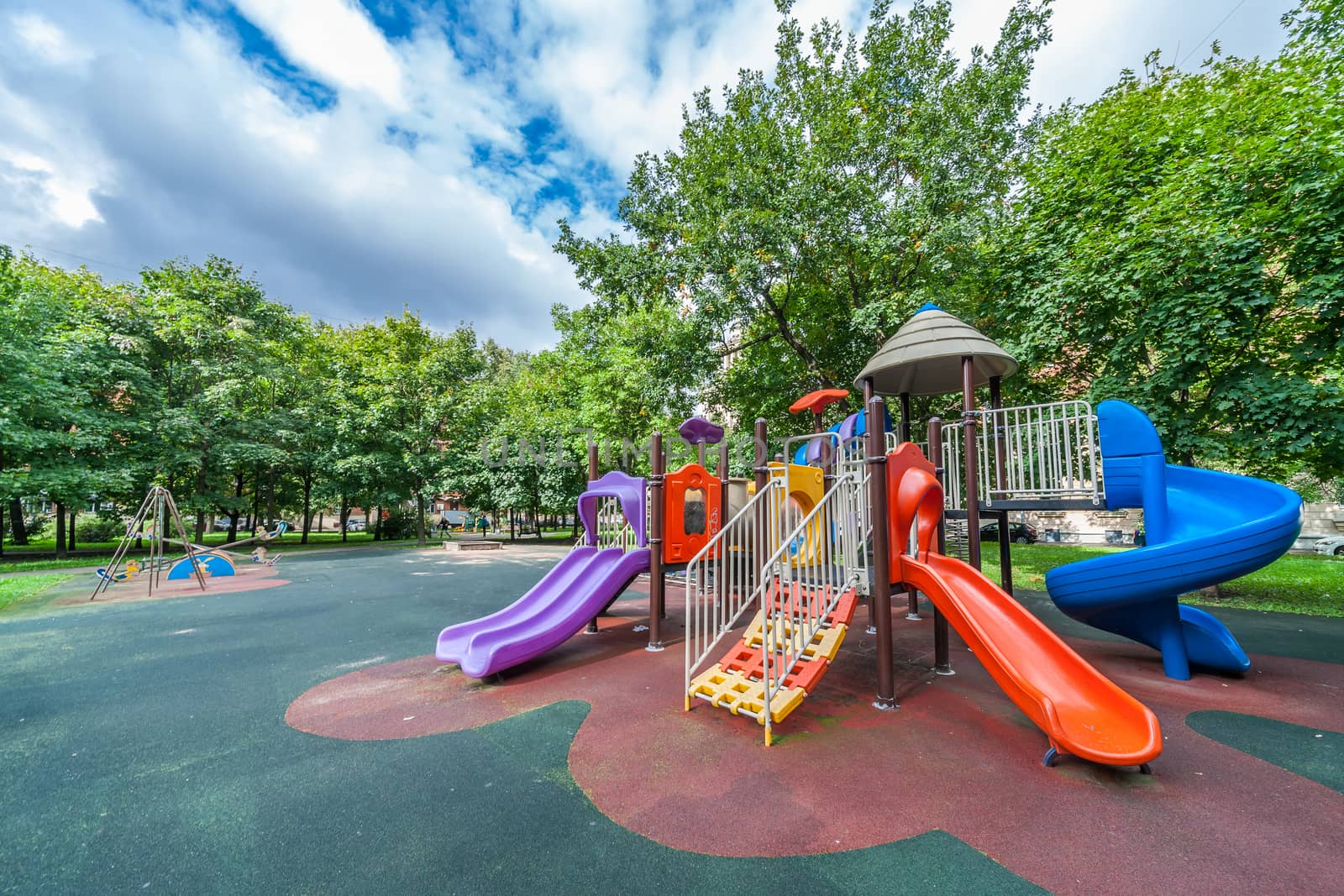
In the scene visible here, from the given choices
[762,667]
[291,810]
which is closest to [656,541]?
[762,667]

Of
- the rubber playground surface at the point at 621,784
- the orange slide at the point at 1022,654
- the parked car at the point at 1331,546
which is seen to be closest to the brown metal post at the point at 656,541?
the rubber playground surface at the point at 621,784

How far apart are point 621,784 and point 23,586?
51.6ft

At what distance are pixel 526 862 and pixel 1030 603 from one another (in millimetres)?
10687

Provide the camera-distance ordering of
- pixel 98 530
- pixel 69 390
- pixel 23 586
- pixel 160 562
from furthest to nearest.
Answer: pixel 98 530 < pixel 69 390 < pixel 160 562 < pixel 23 586

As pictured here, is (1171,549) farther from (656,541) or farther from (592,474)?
(592,474)

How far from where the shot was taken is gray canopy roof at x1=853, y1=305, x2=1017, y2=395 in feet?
22.0

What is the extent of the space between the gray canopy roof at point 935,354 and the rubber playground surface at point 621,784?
389 centimetres

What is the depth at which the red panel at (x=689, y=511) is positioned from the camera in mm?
6988

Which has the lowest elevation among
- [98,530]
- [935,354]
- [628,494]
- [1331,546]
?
[1331,546]

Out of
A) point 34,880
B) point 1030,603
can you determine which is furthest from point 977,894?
point 1030,603

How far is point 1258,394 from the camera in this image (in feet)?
27.6

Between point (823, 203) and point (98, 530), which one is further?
point (98, 530)

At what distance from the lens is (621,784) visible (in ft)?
11.2

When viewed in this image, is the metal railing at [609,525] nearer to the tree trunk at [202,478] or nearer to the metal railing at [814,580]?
the metal railing at [814,580]
